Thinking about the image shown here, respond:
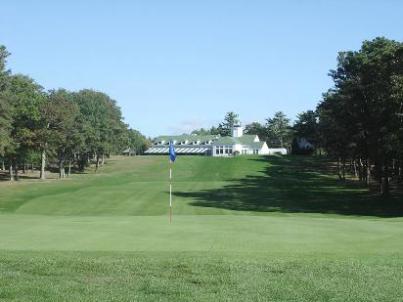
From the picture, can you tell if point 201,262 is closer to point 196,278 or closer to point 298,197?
point 196,278

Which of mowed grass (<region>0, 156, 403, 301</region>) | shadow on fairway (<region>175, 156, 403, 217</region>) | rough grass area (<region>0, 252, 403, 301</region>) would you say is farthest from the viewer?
shadow on fairway (<region>175, 156, 403, 217</region>)

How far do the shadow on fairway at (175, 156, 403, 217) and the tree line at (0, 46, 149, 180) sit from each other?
83.7ft

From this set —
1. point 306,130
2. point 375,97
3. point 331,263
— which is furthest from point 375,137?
point 306,130

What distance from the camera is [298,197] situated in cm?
6431

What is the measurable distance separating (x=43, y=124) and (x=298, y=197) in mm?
40926

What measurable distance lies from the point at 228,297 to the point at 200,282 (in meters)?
1.19

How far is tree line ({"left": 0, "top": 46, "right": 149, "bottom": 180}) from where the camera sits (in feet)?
238

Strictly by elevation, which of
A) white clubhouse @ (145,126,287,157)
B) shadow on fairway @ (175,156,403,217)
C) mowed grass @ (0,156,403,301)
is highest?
white clubhouse @ (145,126,287,157)

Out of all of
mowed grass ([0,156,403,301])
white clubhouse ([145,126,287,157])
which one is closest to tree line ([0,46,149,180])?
mowed grass ([0,156,403,301])

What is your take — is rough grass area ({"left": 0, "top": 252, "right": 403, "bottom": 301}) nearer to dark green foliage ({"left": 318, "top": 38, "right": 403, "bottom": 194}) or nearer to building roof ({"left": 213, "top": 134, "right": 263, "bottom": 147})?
dark green foliage ({"left": 318, "top": 38, "right": 403, "bottom": 194})

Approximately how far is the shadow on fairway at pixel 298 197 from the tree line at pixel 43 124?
25506mm

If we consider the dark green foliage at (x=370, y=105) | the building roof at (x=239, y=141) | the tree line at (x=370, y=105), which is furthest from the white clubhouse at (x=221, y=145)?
the dark green foliage at (x=370, y=105)

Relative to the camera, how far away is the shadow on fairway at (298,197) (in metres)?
54.3

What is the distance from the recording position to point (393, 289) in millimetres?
9445
